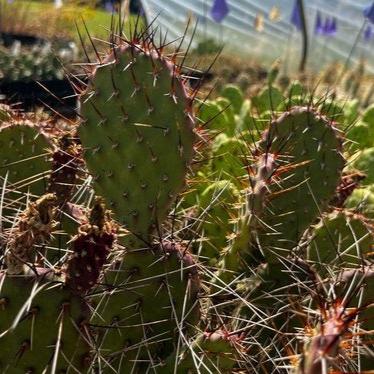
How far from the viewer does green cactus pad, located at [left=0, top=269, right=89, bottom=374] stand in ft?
3.99

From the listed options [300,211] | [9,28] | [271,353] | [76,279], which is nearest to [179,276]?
[76,279]

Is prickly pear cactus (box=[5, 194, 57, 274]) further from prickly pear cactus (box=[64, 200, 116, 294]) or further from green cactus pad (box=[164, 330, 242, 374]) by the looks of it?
green cactus pad (box=[164, 330, 242, 374])

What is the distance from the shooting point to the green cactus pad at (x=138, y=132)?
1.43 meters

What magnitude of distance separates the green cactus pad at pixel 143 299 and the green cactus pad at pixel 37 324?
0.49 feet

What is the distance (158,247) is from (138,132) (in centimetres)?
21

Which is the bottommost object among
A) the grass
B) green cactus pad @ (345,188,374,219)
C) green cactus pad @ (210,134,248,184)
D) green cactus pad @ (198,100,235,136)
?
the grass

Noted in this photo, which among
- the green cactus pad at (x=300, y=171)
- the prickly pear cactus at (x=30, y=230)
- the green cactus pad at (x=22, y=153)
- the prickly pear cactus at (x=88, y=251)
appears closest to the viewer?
the prickly pear cactus at (x=30, y=230)

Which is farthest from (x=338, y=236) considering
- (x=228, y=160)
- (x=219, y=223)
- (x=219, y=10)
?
(x=219, y=10)

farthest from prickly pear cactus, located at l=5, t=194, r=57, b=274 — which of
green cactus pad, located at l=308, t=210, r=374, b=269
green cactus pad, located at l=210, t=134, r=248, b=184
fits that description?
green cactus pad, located at l=210, t=134, r=248, b=184

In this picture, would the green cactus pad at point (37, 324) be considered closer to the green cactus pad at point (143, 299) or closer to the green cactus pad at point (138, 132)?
the green cactus pad at point (143, 299)

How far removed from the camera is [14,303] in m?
1.22

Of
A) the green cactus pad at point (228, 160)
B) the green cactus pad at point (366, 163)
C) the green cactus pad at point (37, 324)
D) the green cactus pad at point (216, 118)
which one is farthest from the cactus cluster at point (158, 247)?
the green cactus pad at point (216, 118)

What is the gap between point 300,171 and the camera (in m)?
1.79

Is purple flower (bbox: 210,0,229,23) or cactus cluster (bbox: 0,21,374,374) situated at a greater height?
cactus cluster (bbox: 0,21,374,374)
